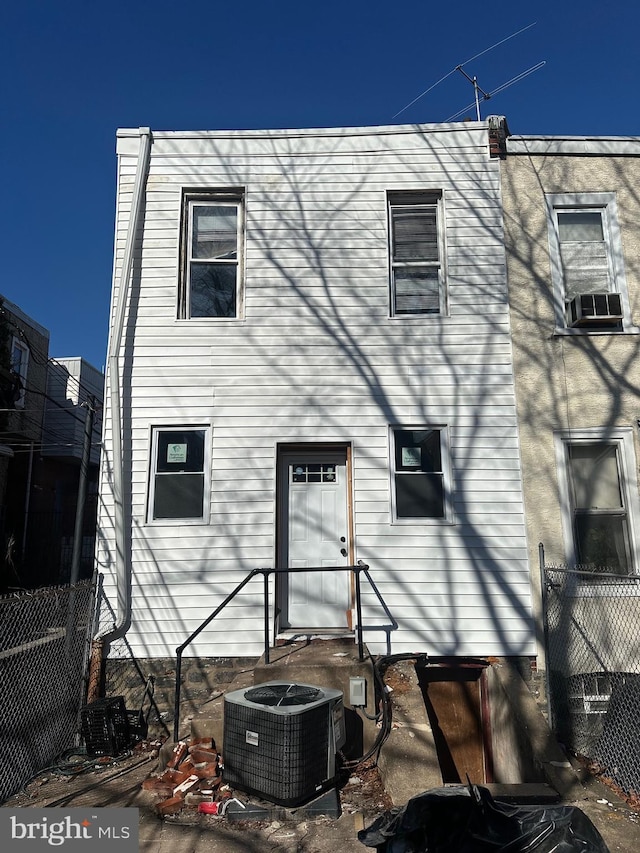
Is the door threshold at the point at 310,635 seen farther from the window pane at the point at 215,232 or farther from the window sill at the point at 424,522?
the window pane at the point at 215,232

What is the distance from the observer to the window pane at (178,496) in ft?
23.5

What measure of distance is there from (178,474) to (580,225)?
618 cm

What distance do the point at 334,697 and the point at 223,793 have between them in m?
1.16

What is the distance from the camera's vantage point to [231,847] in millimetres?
4113

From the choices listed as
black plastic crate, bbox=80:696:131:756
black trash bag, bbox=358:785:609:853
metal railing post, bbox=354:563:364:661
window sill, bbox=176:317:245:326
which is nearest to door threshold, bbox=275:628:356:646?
metal railing post, bbox=354:563:364:661

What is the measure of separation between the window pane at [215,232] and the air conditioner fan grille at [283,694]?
535 centimetres

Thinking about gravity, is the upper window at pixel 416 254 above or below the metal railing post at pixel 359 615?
above

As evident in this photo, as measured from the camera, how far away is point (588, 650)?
6.74 meters

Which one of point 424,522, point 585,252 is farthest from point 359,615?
point 585,252

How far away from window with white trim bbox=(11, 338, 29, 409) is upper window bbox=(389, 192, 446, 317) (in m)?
11.0

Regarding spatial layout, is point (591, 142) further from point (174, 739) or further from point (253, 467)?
point (174, 739)

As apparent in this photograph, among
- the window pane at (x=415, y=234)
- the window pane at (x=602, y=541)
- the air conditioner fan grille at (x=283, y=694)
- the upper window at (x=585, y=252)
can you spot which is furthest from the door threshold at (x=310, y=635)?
the window pane at (x=415, y=234)

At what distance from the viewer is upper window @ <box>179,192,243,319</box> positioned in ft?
25.3

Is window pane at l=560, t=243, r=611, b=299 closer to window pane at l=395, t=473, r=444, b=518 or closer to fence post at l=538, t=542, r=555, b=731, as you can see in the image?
window pane at l=395, t=473, r=444, b=518
